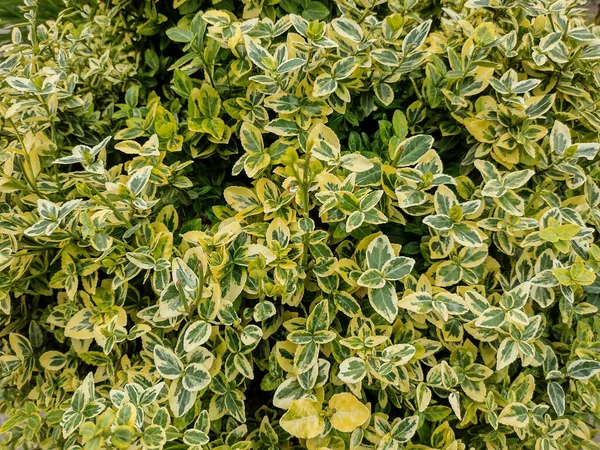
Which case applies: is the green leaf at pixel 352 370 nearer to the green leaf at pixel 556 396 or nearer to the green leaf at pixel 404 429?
the green leaf at pixel 404 429

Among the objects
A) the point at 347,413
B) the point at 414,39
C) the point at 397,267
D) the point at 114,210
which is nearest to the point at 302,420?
the point at 347,413

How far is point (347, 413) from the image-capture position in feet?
3.49

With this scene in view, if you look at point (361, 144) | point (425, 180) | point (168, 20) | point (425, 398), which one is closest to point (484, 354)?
point (425, 398)

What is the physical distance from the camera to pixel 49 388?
1.38 meters

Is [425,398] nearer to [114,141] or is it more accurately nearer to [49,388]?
[49,388]

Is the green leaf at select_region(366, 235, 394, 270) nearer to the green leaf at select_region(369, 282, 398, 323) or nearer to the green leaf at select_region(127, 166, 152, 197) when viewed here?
the green leaf at select_region(369, 282, 398, 323)

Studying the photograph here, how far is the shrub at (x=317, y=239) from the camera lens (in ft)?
3.71

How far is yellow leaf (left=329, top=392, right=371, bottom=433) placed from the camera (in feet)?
3.44

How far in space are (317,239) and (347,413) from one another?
0.35 meters

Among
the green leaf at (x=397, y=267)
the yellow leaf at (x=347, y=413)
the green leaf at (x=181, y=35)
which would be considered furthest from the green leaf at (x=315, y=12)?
the yellow leaf at (x=347, y=413)

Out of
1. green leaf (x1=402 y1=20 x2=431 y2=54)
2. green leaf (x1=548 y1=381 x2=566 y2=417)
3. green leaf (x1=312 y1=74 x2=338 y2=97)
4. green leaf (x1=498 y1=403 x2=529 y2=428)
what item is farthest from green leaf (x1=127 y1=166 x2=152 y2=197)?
green leaf (x1=548 y1=381 x2=566 y2=417)

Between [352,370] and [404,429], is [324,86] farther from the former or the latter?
[404,429]

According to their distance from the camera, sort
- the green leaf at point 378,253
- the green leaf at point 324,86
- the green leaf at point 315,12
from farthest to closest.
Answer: the green leaf at point 315,12 → the green leaf at point 324,86 → the green leaf at point 378,253

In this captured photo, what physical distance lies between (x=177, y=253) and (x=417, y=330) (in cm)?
60
